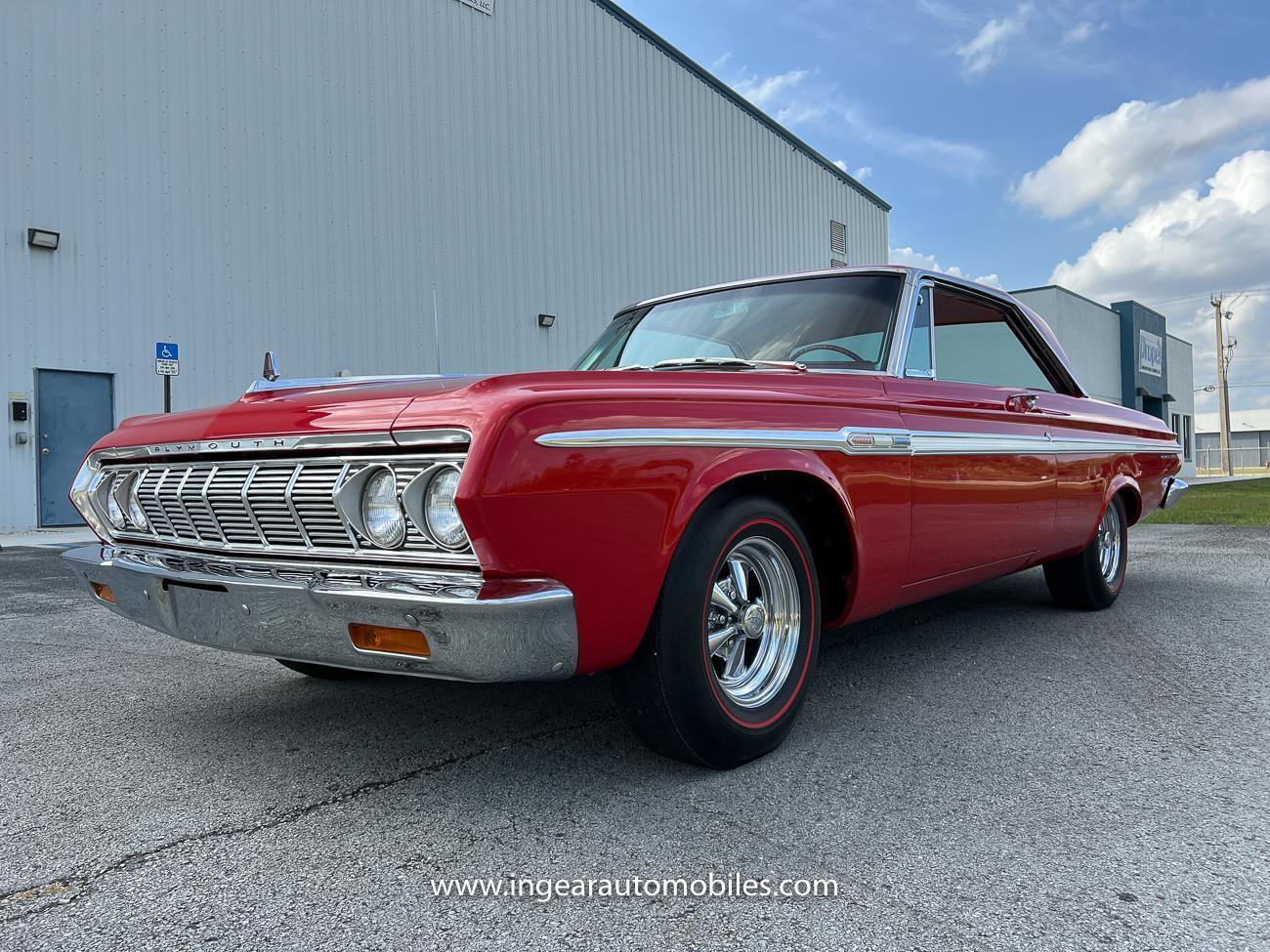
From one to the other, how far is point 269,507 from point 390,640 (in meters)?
0.51

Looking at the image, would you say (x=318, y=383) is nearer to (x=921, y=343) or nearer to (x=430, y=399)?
(x=430, y=399)

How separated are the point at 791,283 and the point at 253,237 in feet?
34.9

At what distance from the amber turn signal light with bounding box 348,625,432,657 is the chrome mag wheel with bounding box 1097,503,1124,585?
3.91 meters

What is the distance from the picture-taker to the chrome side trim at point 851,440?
2090mm

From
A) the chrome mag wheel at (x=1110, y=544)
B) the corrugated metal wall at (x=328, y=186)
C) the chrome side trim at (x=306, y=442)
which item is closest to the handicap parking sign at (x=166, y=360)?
the corrugated metal wall at (x=328, y=186)

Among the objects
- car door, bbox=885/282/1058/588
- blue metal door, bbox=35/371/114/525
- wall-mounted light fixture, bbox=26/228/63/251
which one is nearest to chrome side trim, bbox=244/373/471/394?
car door, bbox=885/282/1058/588

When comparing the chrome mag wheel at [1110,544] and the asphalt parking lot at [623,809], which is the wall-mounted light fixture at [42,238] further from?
the chrome mag wheel at [1110,544]

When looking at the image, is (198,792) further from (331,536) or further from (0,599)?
(0,599)

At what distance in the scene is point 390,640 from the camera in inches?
80.4

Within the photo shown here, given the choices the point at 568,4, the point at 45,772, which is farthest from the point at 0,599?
the point at 568,4

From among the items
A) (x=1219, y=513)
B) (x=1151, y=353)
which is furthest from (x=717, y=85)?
(x=1151, y=353)

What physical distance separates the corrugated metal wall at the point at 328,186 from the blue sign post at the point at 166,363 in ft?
1.21

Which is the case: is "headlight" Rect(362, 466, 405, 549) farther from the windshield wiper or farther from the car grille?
the windshield wiper

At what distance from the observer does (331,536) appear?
7.09 ft
